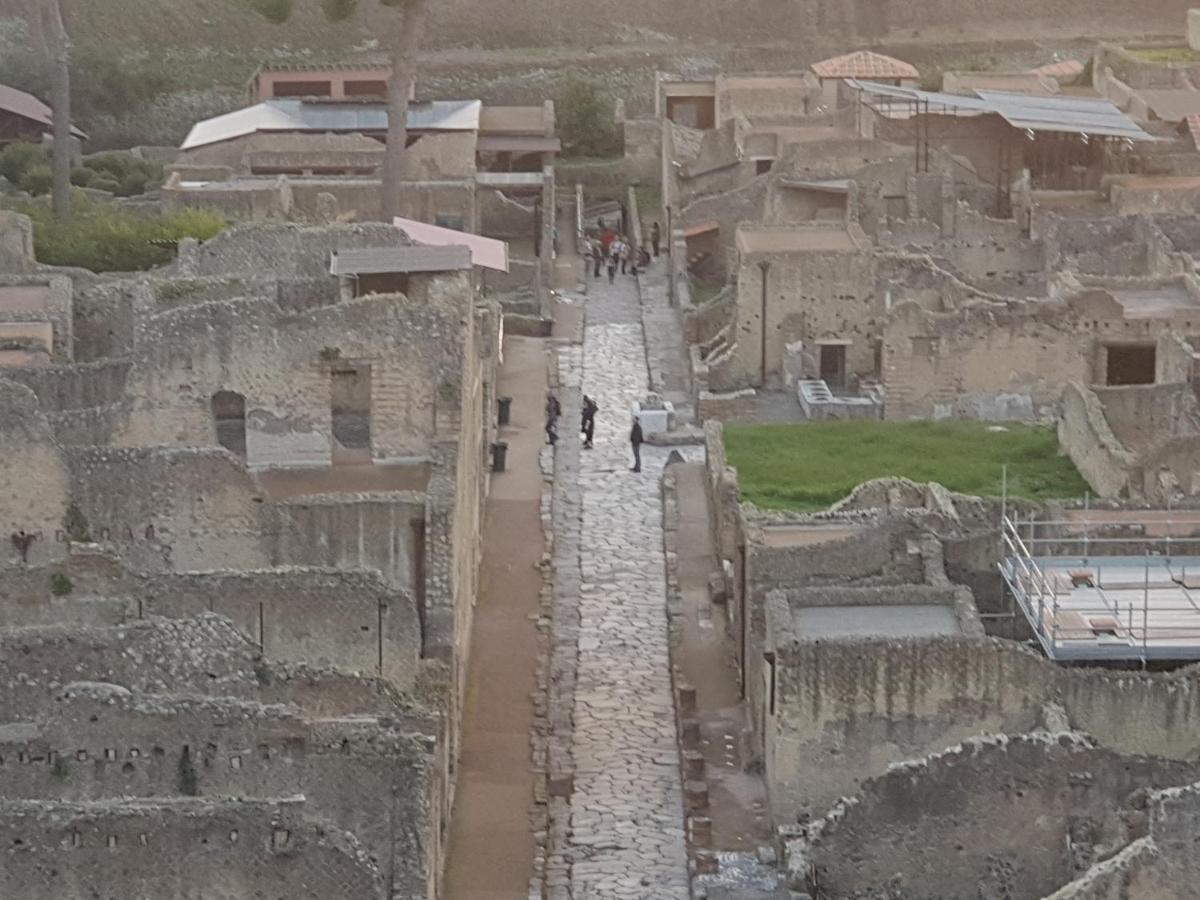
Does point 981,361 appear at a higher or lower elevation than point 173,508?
lower

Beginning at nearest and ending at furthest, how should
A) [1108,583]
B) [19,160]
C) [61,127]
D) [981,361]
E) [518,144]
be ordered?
1. [1108,583]
2. [981,361]
3. [61,127]
4. [19,160]
5. [518,144]

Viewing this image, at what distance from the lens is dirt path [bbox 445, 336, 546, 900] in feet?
99.0

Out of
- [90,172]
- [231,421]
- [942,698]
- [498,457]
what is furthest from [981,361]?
[90,172]

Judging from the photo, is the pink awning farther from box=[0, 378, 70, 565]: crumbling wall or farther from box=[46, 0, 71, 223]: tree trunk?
box=[0, 378, 70, 565]: crumbling wall

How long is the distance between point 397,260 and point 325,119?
2509 centimetres

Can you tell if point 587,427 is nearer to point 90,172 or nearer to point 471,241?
point 471,241

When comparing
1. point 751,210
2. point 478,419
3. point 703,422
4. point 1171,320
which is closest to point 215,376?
point 478,419

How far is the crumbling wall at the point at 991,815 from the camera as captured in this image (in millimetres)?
27406

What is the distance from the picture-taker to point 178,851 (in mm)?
24391

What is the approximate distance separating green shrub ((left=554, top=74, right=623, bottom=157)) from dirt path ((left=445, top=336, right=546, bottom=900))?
76.9 ft

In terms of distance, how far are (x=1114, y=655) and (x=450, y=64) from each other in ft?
191

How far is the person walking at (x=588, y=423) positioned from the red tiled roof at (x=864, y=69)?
68.5 feet

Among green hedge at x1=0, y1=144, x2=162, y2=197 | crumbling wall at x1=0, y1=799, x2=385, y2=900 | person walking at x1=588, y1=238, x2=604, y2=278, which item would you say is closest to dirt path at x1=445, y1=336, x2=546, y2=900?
crumbling wall at x1=0, y1=799, x2=385, y2=900

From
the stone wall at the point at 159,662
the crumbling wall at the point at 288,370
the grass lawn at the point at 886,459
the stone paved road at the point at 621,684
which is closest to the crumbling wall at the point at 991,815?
the stone paved road at the point at 621,684
